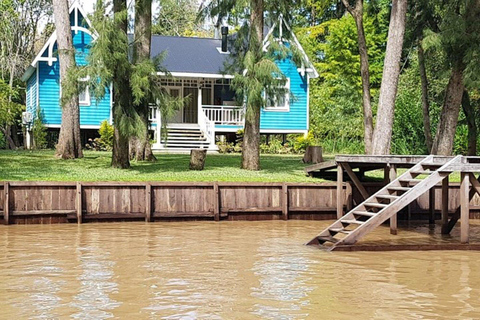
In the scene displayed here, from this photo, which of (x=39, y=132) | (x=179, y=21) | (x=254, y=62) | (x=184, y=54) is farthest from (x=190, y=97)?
(x=179, y=21)

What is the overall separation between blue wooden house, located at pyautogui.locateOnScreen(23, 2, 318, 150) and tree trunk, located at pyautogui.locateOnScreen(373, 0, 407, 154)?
443 inches

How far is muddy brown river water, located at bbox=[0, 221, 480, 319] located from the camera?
951 centimetres

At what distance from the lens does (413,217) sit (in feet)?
69.2

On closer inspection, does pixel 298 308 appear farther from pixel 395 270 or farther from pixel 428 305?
pixel 395 270

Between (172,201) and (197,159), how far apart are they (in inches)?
143

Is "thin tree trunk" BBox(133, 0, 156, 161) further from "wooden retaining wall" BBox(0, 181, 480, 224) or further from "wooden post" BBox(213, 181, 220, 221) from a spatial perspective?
"wooden post" BBox(213, 181, 220, 221)

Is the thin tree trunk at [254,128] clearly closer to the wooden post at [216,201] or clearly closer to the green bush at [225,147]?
the wooden post at [216,201]

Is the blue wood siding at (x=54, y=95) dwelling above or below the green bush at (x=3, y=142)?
above

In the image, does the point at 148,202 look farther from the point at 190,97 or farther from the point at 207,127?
the point at 190,97

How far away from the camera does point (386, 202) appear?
16.6m

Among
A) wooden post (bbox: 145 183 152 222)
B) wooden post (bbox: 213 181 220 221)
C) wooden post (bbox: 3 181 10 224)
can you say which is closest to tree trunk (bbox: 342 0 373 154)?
wooden post (bbox: 213 181 220 221)

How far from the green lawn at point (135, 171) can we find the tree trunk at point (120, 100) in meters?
0.46

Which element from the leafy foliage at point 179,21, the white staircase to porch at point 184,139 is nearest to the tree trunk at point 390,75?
the white staircase to porch at point 184,139

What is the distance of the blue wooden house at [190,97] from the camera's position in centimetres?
3522
